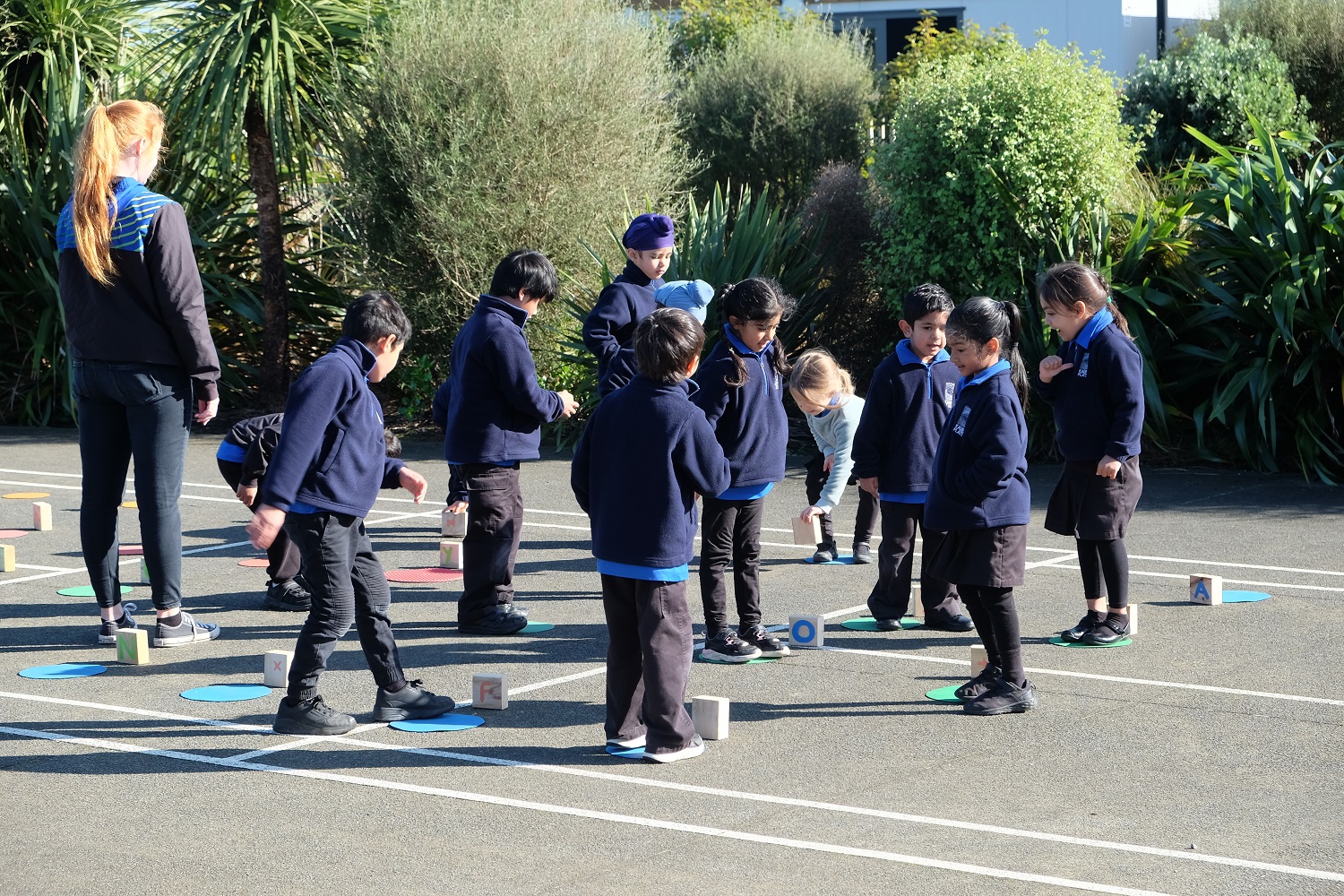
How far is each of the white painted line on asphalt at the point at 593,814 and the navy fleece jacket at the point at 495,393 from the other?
7.43 ft

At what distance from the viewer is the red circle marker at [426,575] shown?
8867 millimetres

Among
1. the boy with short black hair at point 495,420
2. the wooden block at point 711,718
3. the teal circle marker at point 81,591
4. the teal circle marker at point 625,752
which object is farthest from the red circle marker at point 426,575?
the teal circle marker at point 625,752

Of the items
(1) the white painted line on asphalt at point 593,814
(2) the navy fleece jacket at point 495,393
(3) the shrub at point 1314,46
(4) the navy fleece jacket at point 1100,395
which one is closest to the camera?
(1) the white painted line on asphalt at point 593,814

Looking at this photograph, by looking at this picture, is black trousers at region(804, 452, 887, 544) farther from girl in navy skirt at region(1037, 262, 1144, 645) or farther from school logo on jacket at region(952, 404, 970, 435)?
school logo on jacket at region(952, 404, 970, 435)

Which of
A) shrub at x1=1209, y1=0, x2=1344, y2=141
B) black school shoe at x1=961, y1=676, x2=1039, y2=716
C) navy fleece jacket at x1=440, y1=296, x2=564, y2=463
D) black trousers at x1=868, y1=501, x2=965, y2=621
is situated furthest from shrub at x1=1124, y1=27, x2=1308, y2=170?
black school shoe at x1=961, y1=676, x2=1039, y2=716

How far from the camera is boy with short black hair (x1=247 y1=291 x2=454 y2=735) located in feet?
18.5

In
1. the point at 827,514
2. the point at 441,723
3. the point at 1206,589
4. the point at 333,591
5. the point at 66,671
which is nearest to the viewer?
the point at 333,591

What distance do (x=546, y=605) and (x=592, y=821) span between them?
3390mm

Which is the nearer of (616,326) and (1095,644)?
(1095,644)

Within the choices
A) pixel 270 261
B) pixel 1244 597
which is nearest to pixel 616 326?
pixel 1244 597

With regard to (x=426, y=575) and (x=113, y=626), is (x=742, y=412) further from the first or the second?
(x=113, y=626)

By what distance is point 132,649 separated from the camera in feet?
22.7

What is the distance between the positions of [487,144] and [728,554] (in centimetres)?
975

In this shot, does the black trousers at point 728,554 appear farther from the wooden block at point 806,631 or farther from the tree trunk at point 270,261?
the tree trunk at point 270,261
